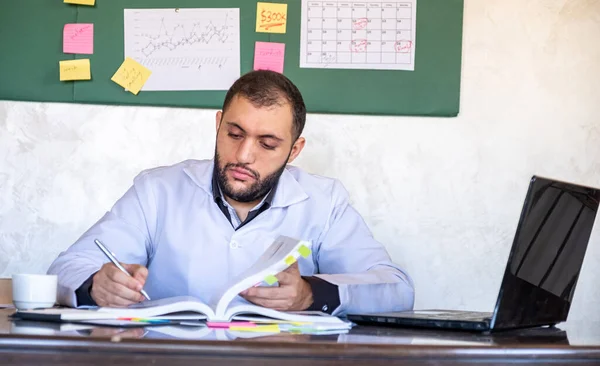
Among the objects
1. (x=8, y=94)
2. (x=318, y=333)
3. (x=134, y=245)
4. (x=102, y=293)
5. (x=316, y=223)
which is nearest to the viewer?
(x=318, y=333)

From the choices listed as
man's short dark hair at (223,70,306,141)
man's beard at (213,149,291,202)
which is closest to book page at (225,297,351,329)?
man's beard at (213,149,291,202)

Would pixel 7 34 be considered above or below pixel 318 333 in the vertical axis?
above

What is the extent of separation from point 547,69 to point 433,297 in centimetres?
90

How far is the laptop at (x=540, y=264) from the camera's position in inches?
52.2

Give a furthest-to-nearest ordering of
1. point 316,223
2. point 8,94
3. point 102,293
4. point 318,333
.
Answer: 1. point 8,94
2. point 316,223
3. point 102,293
4. point 318,333

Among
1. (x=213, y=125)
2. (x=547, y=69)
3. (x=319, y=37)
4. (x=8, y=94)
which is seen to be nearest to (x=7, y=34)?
(x=8, y=94)

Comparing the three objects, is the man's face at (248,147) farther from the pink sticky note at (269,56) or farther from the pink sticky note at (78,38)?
the pink sticky note at (78,38)

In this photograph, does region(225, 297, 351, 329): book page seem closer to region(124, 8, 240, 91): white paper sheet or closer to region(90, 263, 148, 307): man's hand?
region(90, 263, 148, 307): man's hand

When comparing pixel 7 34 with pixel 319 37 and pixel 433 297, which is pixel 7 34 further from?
pixel 433 297

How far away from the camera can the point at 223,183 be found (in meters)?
2.16

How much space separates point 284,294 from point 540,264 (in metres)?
0.51

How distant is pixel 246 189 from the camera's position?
7.09 ft

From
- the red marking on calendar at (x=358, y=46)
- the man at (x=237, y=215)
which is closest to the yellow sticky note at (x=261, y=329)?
the man at (x=237, y=215)

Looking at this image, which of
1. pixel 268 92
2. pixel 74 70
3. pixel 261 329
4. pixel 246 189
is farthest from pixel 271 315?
pixel 74 70
